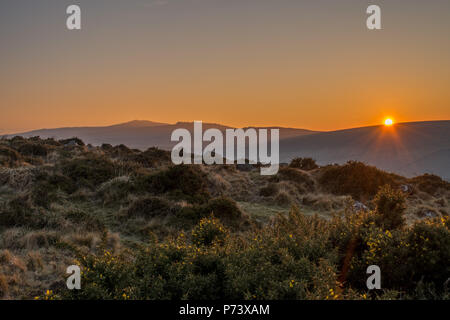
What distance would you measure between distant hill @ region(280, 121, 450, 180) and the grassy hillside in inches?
1673

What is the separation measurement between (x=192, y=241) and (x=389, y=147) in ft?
243

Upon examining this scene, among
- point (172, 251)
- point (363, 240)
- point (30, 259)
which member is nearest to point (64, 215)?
point (30, 259)

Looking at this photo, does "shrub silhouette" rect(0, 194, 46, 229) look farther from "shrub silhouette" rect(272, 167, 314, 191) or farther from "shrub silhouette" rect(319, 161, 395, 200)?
"shrub silhouette" rect(319, 161, 395, 200)

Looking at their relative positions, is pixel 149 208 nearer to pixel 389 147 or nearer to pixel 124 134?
pixel 389 147

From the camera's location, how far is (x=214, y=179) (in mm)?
17438

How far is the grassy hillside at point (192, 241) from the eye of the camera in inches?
180

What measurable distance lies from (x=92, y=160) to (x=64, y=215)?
25.5 ft

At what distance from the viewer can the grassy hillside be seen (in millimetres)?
4570

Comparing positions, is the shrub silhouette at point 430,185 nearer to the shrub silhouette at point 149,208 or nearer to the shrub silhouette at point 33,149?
the shrub silhouette at point 149,208

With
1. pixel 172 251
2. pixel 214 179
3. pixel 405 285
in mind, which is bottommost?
pixel 405 285

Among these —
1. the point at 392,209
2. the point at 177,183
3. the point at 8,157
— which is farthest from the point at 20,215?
the point at 8,157

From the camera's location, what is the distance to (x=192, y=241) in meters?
6.87

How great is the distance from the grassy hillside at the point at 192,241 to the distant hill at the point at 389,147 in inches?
1673
